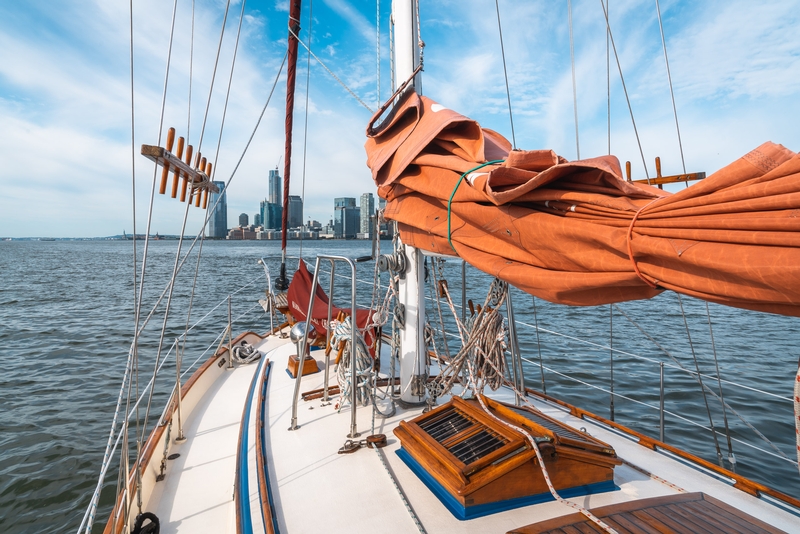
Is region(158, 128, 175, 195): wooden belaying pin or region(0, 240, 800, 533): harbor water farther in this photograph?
region(0, 240, 800, 533): harbor water

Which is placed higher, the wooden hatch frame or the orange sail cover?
the orange sail cover

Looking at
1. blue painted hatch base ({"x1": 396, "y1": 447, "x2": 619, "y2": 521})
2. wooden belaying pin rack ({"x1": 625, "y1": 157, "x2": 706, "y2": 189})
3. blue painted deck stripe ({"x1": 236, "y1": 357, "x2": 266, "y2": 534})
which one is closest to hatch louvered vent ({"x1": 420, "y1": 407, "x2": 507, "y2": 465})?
blue painted hatch base ({"x1": 396, "y1": 447, "x2": 619, "y2": 521})

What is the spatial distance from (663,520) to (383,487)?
1.55 metres

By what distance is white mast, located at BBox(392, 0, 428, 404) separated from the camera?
12.0 feet

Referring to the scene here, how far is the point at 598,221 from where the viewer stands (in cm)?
168

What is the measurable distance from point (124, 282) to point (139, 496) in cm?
2667

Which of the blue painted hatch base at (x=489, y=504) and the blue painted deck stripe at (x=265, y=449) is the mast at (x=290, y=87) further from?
the blue painted hatch base at (x=489, y=504)

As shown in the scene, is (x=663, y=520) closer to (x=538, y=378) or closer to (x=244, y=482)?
(x=244, y=482)

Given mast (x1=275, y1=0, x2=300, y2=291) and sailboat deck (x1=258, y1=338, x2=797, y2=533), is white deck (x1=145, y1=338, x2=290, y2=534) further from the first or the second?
mast (x1=275, y1=0, x2=300, y2=291)

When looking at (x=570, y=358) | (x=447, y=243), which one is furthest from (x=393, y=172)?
(x=570, y=358)

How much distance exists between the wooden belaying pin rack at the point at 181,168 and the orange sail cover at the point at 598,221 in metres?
A: 1.63

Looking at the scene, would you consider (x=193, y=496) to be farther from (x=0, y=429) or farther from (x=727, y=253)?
(x=0, y=429)

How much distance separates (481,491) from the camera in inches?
92.4

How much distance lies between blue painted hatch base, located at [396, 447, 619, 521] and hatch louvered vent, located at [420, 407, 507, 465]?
0.73 feet
